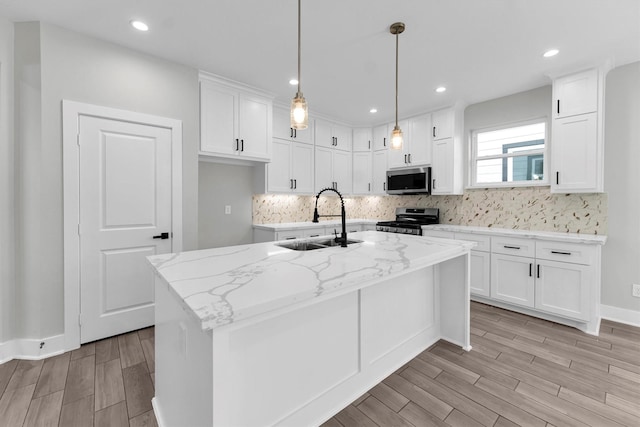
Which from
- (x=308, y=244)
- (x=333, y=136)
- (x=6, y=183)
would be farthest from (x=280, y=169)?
(x=6, y=183)

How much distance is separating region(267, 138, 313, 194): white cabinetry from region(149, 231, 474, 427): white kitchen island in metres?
2.05

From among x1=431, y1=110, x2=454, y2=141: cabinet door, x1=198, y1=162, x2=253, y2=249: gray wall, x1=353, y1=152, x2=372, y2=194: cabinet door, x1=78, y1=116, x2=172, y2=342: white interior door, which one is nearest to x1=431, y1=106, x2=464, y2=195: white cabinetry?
x1=431, y1=110, x2=454, y2=141: cabinet door

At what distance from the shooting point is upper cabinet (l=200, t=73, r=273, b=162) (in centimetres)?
309

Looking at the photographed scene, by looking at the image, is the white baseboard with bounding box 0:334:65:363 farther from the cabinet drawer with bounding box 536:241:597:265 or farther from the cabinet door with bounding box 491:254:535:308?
the cabinet drawer with bounding box 536:241:597:265

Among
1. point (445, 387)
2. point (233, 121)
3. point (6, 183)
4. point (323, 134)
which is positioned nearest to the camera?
point (445, 387)

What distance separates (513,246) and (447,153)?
1.55 metres

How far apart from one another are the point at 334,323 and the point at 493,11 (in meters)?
2.47

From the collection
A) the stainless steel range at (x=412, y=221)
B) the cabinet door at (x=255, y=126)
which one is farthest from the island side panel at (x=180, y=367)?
the stainless steel range at (x=412, y=221)

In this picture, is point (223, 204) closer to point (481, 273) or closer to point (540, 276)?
point (481, 273)

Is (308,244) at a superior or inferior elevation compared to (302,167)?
inferior

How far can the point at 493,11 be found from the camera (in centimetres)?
204

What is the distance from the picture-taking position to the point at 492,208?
3.83m

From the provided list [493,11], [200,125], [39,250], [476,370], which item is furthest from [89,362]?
[493,11]

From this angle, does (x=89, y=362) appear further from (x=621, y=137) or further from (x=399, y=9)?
(x=621, y=137)
